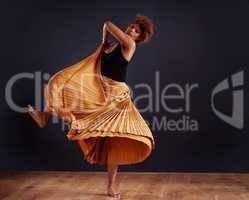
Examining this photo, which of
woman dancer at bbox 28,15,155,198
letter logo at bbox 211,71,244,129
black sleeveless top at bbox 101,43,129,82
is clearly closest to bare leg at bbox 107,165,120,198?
woman dancer at bbox 28,15,155,198

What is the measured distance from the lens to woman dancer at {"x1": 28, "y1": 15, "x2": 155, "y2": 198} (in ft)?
14.1

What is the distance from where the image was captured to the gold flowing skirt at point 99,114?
4.29m

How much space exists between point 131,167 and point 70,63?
124cm

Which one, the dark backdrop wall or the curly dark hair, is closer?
the curly dark hair

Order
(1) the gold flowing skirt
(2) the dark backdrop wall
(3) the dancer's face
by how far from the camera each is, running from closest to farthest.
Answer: (1) the gold flowing skirt → (3) the dancer's face → (2) the dark backdrop wall

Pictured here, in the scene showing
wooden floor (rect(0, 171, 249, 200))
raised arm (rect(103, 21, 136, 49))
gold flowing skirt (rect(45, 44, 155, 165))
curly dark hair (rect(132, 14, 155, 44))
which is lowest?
wooden floor (rect(0, 171, 249, 200))

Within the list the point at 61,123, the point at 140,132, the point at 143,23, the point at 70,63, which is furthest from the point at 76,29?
the point at 140,132

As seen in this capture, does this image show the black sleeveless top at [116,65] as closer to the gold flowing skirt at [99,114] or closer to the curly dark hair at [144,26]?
the gold flowing skirt at [99,114]

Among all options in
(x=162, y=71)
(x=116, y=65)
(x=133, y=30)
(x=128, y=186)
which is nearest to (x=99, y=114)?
(x=116, y=65)

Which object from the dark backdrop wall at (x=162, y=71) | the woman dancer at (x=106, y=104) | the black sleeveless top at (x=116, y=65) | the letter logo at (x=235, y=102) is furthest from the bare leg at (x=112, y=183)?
the letter logo at (x=235, y=102)

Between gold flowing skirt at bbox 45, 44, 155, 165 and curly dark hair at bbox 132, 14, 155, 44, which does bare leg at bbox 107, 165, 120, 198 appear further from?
curly dark hair at bbox 132, 14, 155, 44

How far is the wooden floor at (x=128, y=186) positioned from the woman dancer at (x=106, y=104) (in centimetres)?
33

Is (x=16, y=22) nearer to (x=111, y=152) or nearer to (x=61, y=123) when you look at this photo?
(x=61, y=123)

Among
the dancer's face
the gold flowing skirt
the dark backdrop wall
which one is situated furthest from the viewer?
the dark backdrop wall
